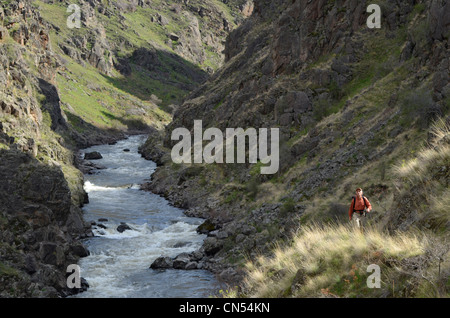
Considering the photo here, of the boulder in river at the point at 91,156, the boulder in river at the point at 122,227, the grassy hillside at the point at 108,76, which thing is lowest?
the boulder in river at the point at 122,227

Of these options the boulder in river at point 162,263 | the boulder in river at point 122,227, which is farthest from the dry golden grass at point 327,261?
the boulder in river at point 122,227

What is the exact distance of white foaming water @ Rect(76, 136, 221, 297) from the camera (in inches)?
978

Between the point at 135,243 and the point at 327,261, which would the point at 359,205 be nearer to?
the point at 327,261

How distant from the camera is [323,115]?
39.2m

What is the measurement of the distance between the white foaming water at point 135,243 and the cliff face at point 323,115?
2628mm

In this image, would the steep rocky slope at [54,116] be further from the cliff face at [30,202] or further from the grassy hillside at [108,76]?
the grassy hillside at [108,76]

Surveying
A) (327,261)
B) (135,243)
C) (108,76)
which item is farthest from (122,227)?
(108,76)

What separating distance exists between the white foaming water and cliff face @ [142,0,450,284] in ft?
8.62

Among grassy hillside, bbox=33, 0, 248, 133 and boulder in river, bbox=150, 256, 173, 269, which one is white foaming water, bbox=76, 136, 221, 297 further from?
grassy hillside, bbox=33, 0, 248, 133

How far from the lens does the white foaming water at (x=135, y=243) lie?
81.5 ft

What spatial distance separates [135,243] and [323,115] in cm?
2105
